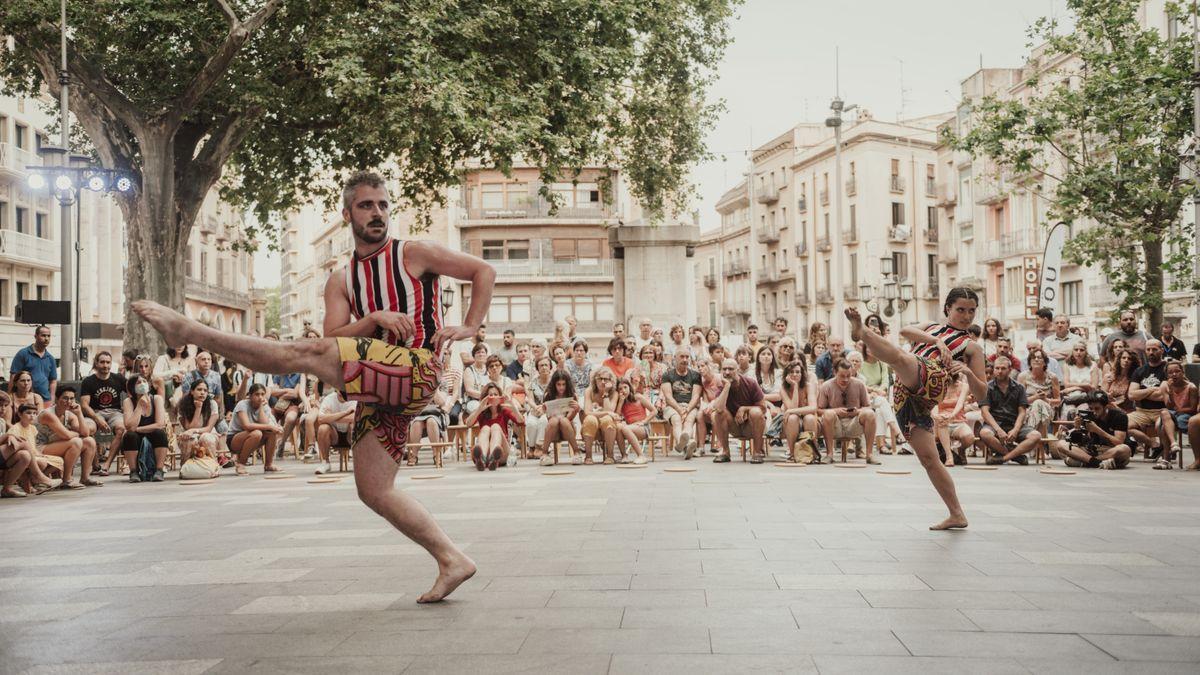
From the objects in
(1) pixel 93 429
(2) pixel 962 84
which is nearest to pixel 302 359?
(1) pixel 93 429

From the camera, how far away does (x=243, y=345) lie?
16.0ft

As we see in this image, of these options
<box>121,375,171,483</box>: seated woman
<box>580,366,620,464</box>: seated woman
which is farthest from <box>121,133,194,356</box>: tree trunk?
<box>580,366,620,464</box>: seated woman

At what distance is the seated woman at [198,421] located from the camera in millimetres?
15328

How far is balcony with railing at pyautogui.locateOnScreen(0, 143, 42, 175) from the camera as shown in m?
42.4

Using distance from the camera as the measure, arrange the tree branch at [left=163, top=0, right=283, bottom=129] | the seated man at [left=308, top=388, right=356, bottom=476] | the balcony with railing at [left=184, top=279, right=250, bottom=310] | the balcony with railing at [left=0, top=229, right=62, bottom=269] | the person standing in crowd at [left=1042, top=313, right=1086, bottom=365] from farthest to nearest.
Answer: the balcony with railing at [left=184, top=279, right=250, bottom=310] → the balcony with railing at [left=0, top=229, right=62, bottom=269] → the tree branch at [left=163, top=0, right=283, bottom=129] → the person standing in crowd at [left=1042, top=313, right=1086, bottom=365] → the seated man at [left=308, top=388, right=356, bottom=476]

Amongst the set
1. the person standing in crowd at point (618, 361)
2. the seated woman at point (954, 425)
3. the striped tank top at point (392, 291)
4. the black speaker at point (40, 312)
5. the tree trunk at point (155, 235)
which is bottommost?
the seated woman at point (954, 425)

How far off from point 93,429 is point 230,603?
32.7 feet

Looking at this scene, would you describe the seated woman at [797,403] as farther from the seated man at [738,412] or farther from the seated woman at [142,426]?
the seated woman at [142,426]

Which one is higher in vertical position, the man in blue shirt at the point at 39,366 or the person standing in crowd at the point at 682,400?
the man in blue shirt at the point at 39,366

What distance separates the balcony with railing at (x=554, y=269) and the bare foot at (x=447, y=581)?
57.8m

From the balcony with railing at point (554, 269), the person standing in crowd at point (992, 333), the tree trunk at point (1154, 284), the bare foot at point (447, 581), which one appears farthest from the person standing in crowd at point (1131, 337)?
the balcony with railing at point (554, 269)

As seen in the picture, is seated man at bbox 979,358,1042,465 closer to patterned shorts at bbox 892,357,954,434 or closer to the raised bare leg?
patterned shorts at bbox 892,357,954,434

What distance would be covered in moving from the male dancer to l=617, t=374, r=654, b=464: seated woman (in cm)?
1045

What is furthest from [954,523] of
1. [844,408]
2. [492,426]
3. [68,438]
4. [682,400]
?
[68,438]
